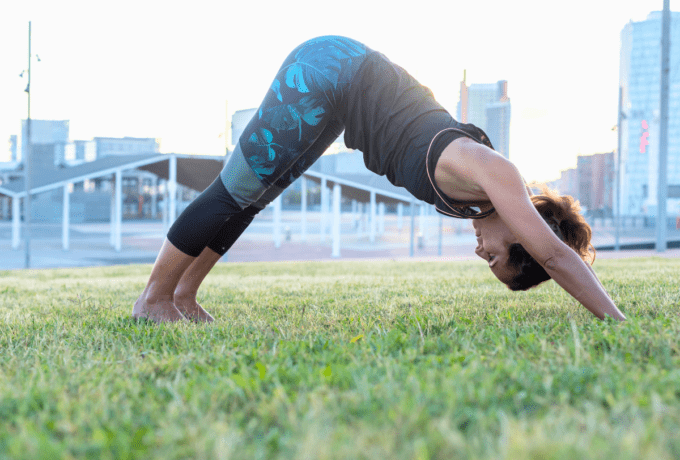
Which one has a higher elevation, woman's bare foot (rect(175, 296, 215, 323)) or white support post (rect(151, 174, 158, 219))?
white support post (rect(151, 174, 158, 219))

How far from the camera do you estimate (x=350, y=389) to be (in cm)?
135

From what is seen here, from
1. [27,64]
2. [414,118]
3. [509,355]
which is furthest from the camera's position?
[27,64]

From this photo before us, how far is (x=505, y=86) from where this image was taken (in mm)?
24781

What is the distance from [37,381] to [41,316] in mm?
1717

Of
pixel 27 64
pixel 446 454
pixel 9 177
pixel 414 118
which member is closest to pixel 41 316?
Answer: pixel 414 118

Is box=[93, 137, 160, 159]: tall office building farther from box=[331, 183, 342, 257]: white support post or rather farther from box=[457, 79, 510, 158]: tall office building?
box=[457, 79, 510, 158]: tall office building

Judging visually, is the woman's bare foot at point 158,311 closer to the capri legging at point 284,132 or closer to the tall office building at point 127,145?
the capri legging at point 284,132

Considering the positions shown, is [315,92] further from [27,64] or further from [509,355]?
[27,64]

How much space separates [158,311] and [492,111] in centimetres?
2202

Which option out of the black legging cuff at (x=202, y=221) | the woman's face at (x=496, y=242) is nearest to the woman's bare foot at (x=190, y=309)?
the black legging cuff at (x=202, y=221)

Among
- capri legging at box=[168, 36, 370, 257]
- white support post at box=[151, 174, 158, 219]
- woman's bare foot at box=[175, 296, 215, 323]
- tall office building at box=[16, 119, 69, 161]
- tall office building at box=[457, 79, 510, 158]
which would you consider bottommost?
woman's bare foot at box=[175, 296, 215, 323]

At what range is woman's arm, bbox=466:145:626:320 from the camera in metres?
2.04

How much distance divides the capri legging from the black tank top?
0.08 m

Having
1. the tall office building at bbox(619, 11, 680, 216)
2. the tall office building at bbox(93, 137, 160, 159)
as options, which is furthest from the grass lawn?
the tall office building at bbox(93, 137, 160, 159)
